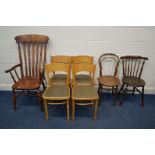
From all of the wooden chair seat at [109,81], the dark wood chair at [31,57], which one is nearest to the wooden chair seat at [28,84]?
the dark wood chair at [31,57]

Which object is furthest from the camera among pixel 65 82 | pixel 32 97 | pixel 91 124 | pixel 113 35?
pixel 32 97

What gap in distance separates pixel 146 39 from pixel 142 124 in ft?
4.94

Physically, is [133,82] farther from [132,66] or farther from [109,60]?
[109,60]

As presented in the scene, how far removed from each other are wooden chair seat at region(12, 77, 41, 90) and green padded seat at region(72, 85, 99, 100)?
0.61 metres

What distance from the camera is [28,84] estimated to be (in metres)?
2.65

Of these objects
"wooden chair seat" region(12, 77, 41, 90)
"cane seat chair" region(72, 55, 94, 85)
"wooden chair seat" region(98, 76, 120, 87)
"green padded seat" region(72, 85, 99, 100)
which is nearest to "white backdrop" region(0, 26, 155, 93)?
"cane seat chair" region(72, 55, 94, 85)

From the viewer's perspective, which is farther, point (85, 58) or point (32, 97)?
point (32, 97)

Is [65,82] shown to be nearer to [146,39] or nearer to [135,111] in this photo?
[135,111]

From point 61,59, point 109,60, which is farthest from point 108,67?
point 61,59

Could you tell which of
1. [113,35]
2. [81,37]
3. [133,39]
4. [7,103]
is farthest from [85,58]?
[7,103]

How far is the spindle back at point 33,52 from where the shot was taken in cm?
287

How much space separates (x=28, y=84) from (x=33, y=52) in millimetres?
655

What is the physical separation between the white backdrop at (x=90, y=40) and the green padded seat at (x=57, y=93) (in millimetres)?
794

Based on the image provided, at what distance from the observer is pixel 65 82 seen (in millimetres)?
2773
